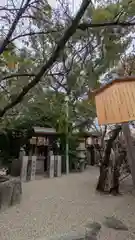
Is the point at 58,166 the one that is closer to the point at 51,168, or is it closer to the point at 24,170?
the point at 51,168

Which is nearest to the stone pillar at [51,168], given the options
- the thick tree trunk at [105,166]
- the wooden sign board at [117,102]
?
the thick tree trunk at [105,166]

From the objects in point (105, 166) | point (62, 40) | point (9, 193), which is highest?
point (62, 40)

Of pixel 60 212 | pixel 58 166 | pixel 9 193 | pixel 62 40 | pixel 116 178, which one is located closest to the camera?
pixel 62 40

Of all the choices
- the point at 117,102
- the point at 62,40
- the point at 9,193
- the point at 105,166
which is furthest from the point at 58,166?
the point at 62,40

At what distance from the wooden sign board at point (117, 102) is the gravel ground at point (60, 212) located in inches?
66.0

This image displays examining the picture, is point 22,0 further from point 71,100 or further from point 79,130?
point 79,130

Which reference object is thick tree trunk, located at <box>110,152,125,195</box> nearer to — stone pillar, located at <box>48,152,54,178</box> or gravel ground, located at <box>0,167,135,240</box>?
gravel ground, located at <box>0,167,135,240</box>

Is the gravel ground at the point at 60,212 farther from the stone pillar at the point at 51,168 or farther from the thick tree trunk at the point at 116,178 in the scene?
the stone pillar at the point at 51,168

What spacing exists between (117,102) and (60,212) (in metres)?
2.40

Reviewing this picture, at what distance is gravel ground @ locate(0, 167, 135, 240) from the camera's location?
2393 millimetres

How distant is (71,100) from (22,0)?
5245 mm

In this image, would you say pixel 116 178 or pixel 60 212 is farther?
pixel 116 178

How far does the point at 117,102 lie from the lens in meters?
1.46

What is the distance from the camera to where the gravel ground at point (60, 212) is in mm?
2393
